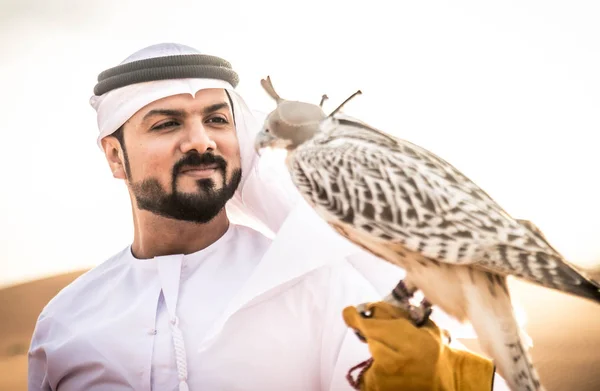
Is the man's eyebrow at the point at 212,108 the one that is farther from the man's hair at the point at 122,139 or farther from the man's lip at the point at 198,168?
the man's hair at the point at 122,139

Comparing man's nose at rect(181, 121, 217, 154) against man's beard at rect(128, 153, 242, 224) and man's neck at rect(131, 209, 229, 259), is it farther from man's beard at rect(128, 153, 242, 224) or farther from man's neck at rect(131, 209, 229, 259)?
man's neck at rect(131, 209, 229, 259)

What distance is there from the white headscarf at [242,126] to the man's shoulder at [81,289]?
441 millimetres

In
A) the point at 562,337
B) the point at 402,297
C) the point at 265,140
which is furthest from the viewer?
the point at 562,337

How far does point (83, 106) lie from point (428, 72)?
46.4 inches

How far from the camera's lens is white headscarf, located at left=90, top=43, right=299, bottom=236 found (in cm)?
142

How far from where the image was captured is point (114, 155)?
1566 millimetres

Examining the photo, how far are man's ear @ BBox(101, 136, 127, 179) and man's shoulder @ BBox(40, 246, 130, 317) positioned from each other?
29 centimetres

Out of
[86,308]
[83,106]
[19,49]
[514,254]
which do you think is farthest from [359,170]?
[19,49]

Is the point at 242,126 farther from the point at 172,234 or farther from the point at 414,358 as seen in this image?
the point at 414,358

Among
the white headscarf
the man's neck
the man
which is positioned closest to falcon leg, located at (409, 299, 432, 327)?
the man

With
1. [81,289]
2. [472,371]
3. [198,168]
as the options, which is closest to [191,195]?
[198,168]

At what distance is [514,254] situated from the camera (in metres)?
0.98

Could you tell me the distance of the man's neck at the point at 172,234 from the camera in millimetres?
1520

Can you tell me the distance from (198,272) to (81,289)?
420mm
